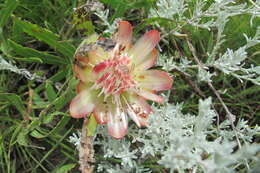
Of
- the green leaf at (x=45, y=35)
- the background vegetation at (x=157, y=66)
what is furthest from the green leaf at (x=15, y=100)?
the green leaf at (x=45, y=35)

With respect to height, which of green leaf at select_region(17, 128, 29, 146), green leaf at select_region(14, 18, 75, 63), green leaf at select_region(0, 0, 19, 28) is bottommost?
green leaf at select_region(17, 128, 29, 146)

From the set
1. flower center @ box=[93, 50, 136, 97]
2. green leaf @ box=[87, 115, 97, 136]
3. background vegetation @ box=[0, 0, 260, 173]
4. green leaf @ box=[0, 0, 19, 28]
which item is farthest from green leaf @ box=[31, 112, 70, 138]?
green leaf @ box=[0, 0, 19, 28]

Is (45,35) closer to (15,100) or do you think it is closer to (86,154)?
(15,100)

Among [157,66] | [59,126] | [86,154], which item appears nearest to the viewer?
[86,154]

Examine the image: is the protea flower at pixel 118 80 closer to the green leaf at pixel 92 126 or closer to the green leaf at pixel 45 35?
the green leaf at pixel 92 126

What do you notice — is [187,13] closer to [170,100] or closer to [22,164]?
[170,100]

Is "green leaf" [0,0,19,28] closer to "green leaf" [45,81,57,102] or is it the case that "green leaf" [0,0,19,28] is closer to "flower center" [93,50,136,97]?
"green leaf" [45,81,57,102]

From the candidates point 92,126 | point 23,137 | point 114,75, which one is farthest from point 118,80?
point 23,137
